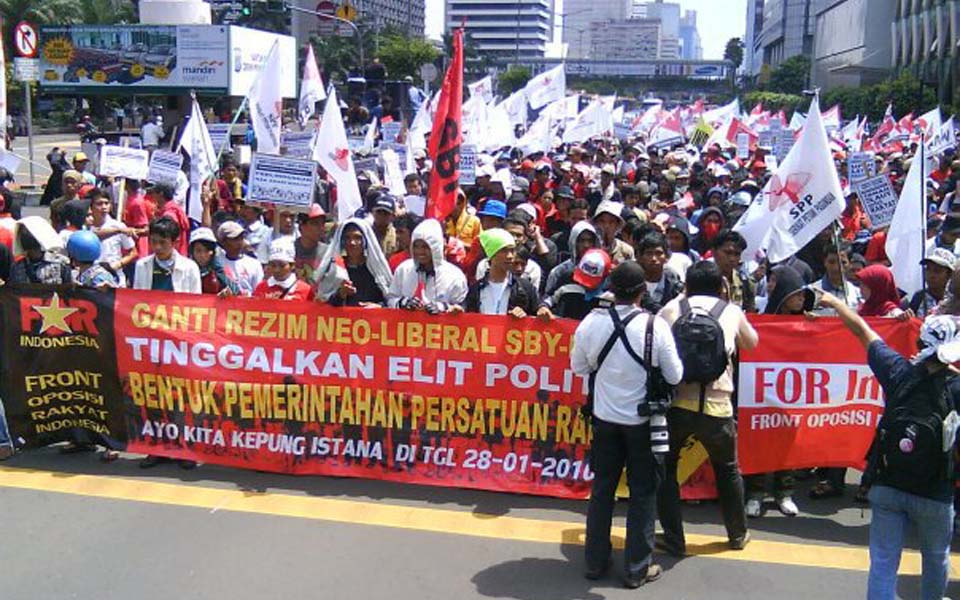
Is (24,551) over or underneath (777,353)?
underneath

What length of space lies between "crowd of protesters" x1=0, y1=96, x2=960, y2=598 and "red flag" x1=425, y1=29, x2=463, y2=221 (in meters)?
0.41

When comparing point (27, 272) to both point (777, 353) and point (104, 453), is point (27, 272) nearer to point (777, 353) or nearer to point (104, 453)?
point (104, 453)

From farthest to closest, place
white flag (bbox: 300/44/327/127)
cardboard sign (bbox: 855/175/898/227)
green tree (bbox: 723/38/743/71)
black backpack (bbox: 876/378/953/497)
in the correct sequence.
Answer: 1. green tree (bbox: 723/38/743/71)
2. white flag (bbox: 300/44/327/127)
3. cardboard sign (bbox: 855/175/898/227)
4. black backpack (bbox: 876/378/953/497)

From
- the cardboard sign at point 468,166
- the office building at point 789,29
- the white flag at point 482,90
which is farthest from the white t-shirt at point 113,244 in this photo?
the office building at point 789,29

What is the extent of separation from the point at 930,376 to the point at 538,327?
2.41 m

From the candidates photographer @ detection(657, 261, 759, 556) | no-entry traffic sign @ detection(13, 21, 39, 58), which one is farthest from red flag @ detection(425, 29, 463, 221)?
no-entry traffic sign @ detection(13, 21, 39, 58)

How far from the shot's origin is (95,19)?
4794 cm

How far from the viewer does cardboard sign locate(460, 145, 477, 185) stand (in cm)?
1148

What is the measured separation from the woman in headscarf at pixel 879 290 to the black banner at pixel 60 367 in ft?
16.1

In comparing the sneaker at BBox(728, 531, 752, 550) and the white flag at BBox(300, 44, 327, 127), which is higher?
the white flag at BBox(300, 44, 327, 127)

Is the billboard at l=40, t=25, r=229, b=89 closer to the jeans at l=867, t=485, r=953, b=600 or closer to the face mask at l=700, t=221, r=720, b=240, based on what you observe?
the face mask at l=700, t=221, r=720, b=240

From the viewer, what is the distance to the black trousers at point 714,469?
469 cm

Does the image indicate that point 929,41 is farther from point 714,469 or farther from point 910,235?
point 714,469

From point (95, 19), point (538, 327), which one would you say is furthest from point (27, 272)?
point (95, 19)
